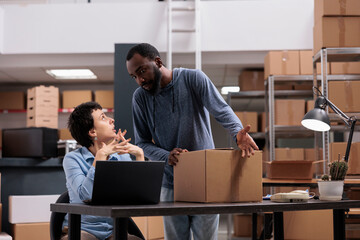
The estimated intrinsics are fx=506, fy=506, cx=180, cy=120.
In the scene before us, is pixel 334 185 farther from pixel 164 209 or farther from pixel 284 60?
pixel 284 60

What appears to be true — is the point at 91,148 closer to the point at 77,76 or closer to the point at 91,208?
the point at 91,208

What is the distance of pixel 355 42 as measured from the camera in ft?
12.9

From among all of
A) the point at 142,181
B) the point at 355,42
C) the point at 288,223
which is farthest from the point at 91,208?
the point at 355,42

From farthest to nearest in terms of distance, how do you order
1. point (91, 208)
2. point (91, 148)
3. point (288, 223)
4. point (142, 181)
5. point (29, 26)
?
point (29, 26) → point (288, 223) → point (91, 148) → point (142, 181) → point (91, 208)

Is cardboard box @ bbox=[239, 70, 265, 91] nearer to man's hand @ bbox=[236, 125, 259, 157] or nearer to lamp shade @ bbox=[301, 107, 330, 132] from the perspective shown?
lamp shade @ bbox=[301, 107, 330, 132]

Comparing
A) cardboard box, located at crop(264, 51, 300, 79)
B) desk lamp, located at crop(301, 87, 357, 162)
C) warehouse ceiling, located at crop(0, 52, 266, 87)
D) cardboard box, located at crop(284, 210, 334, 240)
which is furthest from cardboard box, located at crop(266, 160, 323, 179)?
warehouse ceiling, located at crop(0, 52, 266, 87)

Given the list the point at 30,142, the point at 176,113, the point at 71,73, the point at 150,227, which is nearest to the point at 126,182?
the point at 176,113

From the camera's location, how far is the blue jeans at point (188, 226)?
76.7 inches

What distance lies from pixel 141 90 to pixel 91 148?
0.34m

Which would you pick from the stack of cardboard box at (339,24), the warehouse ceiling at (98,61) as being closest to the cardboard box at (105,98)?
the warehouse ceiling at (98,61)

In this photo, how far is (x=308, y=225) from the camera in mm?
3883

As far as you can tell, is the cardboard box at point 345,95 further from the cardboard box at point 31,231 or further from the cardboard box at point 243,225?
the cardboard box at point 243,225

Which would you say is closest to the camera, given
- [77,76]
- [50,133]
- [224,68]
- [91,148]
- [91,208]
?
[91,208]

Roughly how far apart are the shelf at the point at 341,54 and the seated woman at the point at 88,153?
2.29 meters
